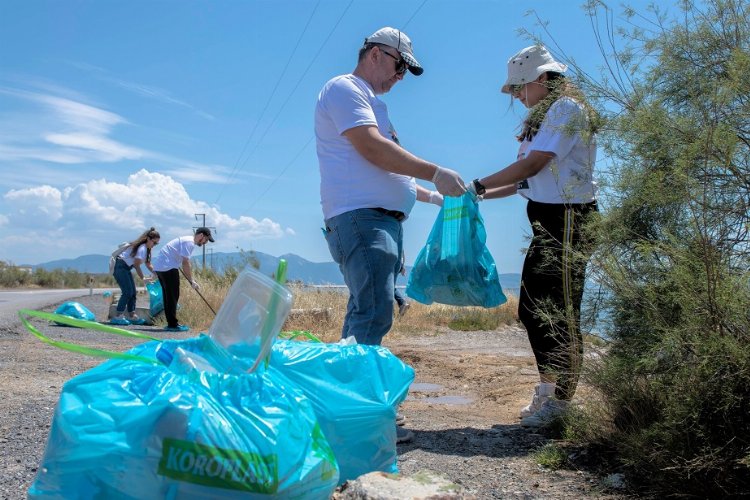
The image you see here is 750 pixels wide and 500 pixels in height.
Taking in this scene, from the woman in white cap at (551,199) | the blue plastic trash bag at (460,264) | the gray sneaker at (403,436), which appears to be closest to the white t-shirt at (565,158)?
the woman in white cap at (551,199)

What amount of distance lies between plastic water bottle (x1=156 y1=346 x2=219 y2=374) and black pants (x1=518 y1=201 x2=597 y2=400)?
1.70 m

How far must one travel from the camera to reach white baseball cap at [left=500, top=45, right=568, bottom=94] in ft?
12.6

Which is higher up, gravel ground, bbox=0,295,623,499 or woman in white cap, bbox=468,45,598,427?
woman in white cap, bbox=468,45,598,427

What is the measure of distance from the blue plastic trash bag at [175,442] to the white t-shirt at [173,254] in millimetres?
9764

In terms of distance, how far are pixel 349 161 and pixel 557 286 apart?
4.15 ft

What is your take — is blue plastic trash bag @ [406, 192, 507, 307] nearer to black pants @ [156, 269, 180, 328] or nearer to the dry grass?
the dry grass

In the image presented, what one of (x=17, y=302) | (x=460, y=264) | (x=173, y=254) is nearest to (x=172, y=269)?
(x=173, y=254)

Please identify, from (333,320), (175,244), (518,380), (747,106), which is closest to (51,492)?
(747,106)

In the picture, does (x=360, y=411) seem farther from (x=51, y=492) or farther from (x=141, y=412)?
(x=51, y=492)

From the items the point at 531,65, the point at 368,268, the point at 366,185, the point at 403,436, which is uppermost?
the point at 531,65

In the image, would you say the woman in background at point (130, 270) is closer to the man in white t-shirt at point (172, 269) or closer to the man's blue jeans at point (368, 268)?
the man in white t-shirt at point (172, 269)

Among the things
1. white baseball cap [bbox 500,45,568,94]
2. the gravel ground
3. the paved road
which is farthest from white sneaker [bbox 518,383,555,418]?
the paved road

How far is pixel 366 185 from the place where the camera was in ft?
11.1

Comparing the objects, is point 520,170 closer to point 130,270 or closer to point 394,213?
point 394,213
